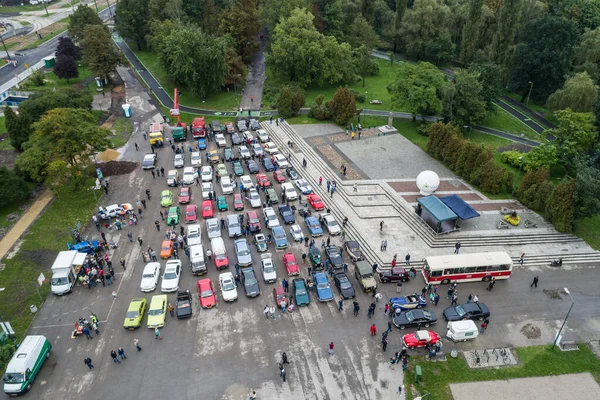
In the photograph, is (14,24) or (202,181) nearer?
(202,181)

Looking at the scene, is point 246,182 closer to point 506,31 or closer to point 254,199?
point 254,199

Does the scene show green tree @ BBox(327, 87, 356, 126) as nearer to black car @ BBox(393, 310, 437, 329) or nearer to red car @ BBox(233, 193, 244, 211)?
red car @ BBox(233, 193, 244, 211)

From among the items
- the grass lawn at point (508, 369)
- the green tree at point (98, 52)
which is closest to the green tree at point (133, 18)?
the green tree at point (98, 52)

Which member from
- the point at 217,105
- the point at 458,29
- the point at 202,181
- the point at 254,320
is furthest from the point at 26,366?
the point at 458,29

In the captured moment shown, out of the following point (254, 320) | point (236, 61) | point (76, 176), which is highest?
point (236, 61)

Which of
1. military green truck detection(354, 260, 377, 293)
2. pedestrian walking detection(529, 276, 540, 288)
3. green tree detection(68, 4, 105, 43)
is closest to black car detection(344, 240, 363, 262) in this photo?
military green truck detection(354, 260, 377, 293)

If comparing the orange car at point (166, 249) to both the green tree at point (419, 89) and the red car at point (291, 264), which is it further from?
the green tree at point (419, 89)

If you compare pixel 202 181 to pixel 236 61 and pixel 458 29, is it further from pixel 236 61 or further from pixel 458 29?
pixel 458 29
